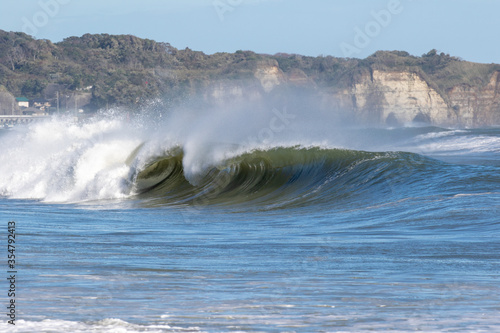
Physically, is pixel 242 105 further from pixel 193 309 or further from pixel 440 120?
pixel 440 120

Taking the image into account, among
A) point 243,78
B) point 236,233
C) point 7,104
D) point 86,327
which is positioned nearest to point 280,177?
point 236,233

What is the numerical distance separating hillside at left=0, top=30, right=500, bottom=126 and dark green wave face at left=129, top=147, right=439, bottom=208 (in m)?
82.0

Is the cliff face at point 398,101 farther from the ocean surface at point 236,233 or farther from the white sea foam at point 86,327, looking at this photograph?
the white sea foam at point 86,327

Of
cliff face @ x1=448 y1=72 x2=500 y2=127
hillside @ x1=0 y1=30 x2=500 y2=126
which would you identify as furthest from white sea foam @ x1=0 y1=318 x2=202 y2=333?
cliff face @ x1=448 y1=72 x2=500 y2=127

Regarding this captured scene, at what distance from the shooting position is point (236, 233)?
10.4 m

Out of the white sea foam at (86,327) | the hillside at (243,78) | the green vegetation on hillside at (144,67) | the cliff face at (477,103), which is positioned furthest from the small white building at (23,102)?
the white sea foam at (86,327)

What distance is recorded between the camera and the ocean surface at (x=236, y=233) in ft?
18.2

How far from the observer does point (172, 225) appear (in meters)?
11.5

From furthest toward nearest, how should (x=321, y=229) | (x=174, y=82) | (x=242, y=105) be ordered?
1. (x=174, y=82)
2. (x=242, y=105)
3. (x=321, y=229)

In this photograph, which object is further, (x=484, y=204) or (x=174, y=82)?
(x=174, y=82)

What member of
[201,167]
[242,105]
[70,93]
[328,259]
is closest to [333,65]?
[70,93]

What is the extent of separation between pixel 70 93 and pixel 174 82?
31.7 metres

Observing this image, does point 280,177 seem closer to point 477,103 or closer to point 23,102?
point 477,103

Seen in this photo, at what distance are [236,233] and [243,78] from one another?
371 ft
